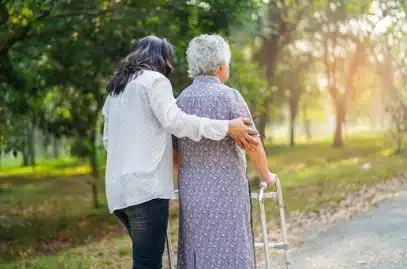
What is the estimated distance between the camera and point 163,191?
3822 mm

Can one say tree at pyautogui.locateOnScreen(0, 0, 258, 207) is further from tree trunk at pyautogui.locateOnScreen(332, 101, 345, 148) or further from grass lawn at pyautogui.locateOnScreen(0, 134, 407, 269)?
tree trunk at pyautogui.locateOnScreen(332, 101, 345, 148)

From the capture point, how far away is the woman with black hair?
3.79 meters

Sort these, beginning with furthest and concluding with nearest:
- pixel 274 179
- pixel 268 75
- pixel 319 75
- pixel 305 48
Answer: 1. pixel 319 75
2. pixel 305 48
3. pixel 268 75
4. pixel 274 179

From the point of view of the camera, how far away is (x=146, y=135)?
12.6 ft

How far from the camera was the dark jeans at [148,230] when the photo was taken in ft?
12.5

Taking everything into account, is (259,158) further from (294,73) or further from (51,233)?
(294,73)

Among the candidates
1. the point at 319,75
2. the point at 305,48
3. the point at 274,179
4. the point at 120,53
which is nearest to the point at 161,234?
the point at 274,179

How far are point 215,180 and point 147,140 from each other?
479 mm

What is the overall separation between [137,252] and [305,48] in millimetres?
33267

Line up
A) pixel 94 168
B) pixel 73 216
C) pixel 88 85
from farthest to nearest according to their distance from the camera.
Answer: pixel 94 168 < pixel 73 216 < pixel 88 85

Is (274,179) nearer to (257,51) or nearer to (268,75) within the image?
(268,75)

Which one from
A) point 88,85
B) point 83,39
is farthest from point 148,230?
point 88,85

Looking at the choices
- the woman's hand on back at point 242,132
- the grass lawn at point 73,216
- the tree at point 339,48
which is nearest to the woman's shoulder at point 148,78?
the woman's hand on back at point 242,132

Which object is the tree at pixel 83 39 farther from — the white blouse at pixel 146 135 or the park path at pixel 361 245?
the white blouse at pixel 146 135
